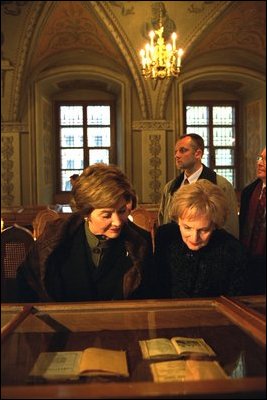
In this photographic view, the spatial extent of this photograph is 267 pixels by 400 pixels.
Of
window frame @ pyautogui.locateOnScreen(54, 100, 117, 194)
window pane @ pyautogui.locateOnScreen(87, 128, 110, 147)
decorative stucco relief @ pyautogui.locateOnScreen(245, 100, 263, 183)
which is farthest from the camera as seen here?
window pane @ pyautogui.locateOnScreen(87, 128, 110, 147)

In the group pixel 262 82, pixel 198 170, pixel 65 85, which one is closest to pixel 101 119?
pixel 65 85

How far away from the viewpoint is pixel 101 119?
41.0 ft

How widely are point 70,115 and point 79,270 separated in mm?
10446

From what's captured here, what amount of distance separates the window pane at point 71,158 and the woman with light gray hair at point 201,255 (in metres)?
10.2

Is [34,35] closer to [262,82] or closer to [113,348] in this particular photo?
[262,82]

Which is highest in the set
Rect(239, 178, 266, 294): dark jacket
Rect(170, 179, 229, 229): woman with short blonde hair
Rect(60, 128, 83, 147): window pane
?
Rect(60, 128, 83, 147): window pane

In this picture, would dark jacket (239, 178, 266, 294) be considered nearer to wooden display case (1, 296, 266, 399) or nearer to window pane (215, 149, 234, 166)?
wooden display case (1, 296, 266, 399)

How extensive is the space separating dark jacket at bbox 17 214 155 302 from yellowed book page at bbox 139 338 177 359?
0.47 m

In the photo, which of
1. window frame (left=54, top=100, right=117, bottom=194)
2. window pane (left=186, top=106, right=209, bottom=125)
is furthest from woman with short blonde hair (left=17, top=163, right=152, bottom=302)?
window pane (left=186, top=106, right=209, bottom=125)

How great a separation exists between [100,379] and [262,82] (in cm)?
1070

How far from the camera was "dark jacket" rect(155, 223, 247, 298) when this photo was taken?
2381mm

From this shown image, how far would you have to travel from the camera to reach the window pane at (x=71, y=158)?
12.5 metres

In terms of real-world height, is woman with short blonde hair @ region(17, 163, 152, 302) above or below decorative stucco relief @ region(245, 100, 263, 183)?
below

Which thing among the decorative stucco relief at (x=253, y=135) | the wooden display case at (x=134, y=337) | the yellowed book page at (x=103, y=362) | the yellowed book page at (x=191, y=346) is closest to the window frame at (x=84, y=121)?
the decorative stucco relief at (x=253, y=135)
